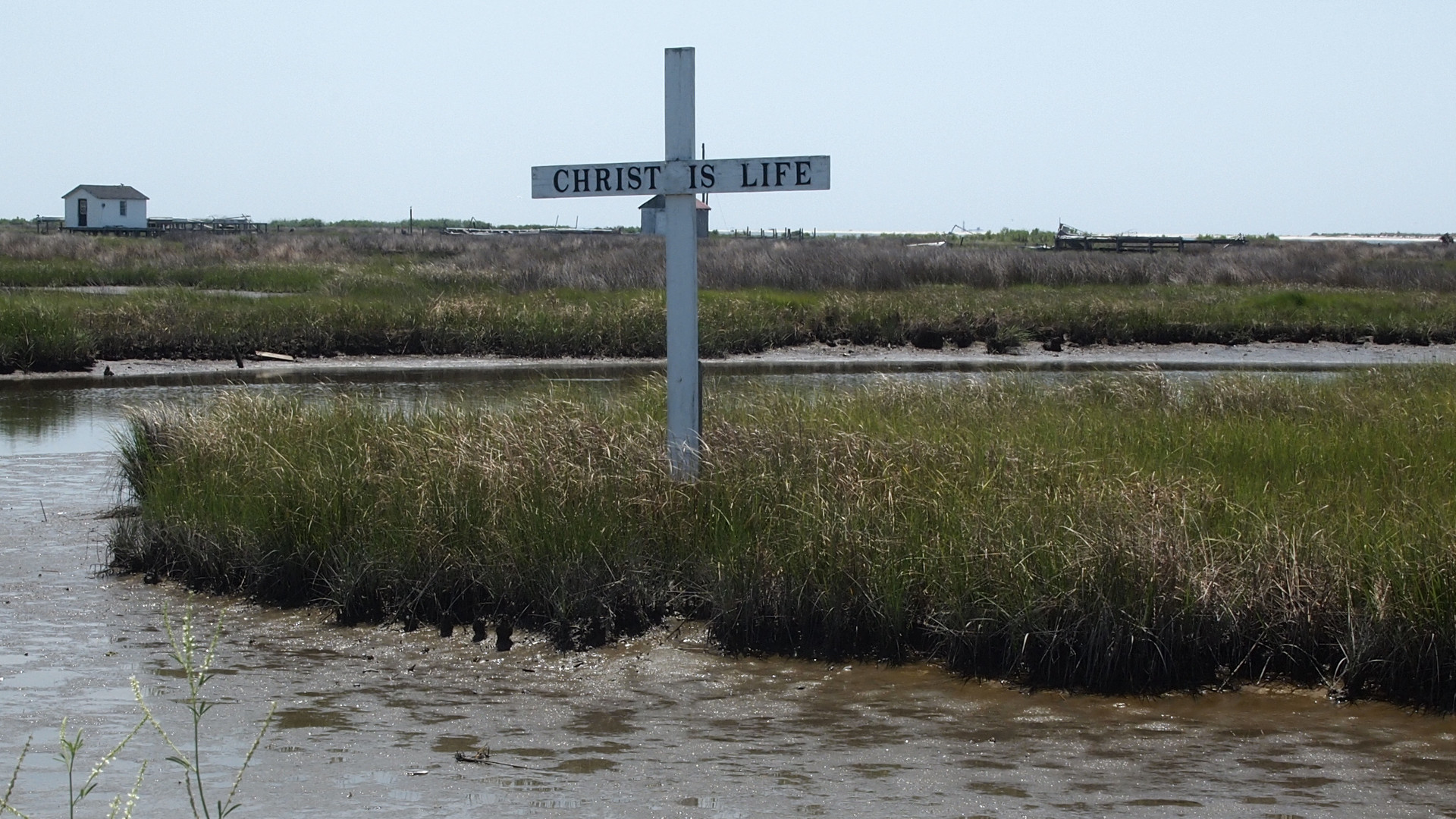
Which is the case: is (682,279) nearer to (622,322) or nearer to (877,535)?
(877,535)

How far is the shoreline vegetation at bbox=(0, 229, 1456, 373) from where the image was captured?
26812 mm

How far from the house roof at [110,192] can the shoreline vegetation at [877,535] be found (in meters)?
80.7

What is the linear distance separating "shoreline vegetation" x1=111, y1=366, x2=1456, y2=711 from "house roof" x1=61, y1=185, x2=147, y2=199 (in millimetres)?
80695

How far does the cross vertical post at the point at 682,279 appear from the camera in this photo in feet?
29.4

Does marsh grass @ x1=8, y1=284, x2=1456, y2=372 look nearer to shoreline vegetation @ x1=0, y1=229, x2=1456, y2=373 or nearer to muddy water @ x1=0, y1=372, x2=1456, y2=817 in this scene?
shoreline vegetation @ x1=0, y1=229, x2=1456, y2=373

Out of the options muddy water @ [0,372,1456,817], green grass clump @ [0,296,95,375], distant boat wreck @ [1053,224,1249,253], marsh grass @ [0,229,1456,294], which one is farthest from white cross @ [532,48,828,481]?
distant boat wreck @ [1053,224,1249,253]

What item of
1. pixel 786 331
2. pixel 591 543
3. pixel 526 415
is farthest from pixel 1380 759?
pixel 786 331

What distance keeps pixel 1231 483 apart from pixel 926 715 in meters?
3.42

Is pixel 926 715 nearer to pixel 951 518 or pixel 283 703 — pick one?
pixel 951 518

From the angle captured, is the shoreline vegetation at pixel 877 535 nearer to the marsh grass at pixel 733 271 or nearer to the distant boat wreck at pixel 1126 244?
the marsh grass at pixel 733 271

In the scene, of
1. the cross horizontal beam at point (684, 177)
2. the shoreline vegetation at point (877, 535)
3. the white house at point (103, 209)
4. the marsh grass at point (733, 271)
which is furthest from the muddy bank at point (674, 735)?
the white house at point (103, 209)

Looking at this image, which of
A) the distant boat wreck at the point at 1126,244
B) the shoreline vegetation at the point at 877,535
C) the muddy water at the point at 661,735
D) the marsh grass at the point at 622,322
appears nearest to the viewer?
the muddy water at the point at 661,735

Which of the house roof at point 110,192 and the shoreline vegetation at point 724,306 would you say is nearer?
the shoreline vegetation at point 724,306

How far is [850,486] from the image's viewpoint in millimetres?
8266
